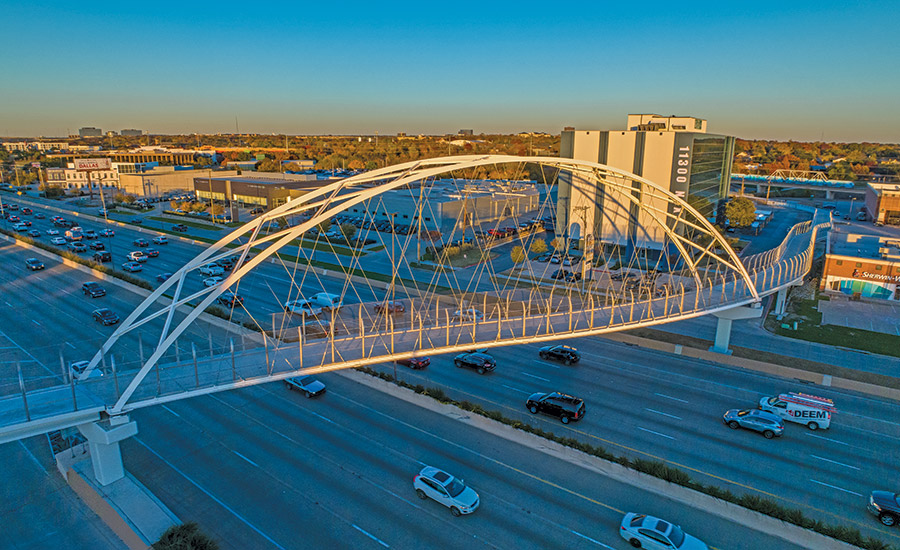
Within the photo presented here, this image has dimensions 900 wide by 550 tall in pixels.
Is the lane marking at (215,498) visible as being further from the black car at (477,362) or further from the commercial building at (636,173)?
the commercial building at (636,173)

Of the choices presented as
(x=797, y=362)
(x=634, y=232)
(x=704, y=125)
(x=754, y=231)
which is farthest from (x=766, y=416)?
(x=704, y=125)

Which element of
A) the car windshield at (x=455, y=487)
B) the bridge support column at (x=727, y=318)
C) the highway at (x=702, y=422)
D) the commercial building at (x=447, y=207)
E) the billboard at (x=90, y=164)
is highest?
the billboard at (x=90, y=164)

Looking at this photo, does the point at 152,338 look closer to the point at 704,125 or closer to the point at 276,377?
the point at 276,377

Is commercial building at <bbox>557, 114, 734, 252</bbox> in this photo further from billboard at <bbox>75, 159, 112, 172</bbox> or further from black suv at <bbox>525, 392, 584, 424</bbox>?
billboard at <bbox>75, 159, 112, 172</bbox>

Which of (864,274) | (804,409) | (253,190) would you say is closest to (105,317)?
(804,409)

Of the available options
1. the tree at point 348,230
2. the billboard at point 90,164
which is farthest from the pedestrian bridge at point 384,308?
the billboard at point 90,164

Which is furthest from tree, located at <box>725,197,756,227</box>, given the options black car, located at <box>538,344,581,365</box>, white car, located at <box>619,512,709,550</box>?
white car, located at <box>619,512,709,550</box>
